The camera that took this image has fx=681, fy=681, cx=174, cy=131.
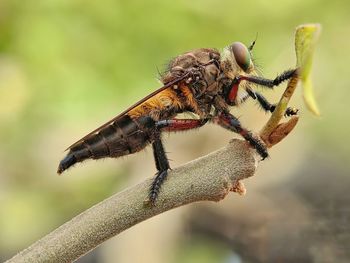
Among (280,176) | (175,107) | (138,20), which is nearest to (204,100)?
(175,107)

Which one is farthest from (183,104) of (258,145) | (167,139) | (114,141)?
(258,145)

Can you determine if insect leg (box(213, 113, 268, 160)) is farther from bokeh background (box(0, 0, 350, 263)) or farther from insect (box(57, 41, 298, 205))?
bokeh background (box(0, 0, 350, 263))

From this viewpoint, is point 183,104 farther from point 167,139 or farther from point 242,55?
point 167,139

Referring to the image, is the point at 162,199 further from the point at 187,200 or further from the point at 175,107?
the point at 175,107

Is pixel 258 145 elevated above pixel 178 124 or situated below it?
below

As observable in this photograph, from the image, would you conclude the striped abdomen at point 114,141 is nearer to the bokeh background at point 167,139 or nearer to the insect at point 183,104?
the insect at point 183,104

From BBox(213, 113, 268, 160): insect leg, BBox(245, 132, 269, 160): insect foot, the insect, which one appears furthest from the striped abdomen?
BBox(245, 132, 269, 160): insect foot

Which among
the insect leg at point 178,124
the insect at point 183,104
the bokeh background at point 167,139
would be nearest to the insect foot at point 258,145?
the insect at point 183,104
